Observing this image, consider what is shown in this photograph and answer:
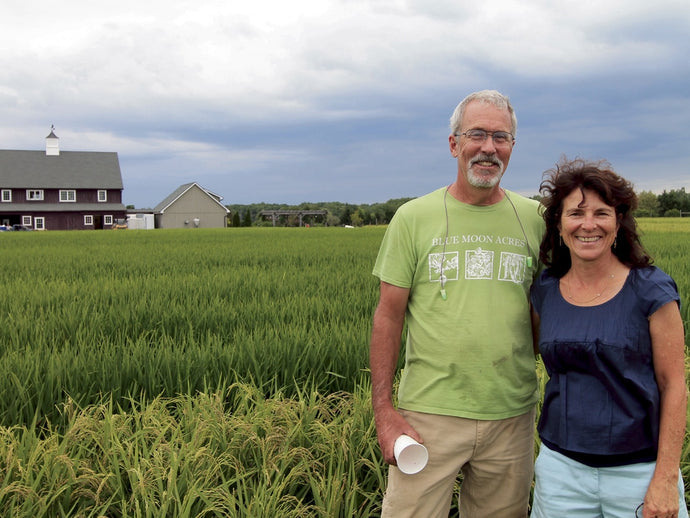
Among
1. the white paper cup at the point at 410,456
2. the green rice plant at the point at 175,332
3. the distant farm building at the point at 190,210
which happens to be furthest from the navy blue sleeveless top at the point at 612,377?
the distant farm building at the point at 190,210

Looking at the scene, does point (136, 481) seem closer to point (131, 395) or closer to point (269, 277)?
point (131, 395)

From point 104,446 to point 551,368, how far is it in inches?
78.0

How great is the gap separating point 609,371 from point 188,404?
205cm

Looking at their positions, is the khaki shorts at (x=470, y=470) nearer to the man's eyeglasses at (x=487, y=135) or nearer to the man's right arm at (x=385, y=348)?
the man's right arm at (x=385, y=348)

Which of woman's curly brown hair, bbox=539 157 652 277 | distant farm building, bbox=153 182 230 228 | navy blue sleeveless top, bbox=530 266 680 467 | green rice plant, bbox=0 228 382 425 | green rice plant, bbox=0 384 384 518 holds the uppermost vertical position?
distant farm building, bbox=153 182 230 228

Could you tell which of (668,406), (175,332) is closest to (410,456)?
(668,406)

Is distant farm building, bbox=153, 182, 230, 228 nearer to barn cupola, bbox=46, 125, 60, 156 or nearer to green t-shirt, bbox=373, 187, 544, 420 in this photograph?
barn cupola, bbox=46, 125, 60, 156

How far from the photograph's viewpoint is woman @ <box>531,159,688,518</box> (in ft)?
5.49

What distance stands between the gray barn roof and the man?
50785 mm

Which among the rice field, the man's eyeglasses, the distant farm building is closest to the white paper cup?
the rice field

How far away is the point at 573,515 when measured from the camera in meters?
1.73

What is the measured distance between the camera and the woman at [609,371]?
5.49ft

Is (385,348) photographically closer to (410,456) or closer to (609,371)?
A: (410,456)

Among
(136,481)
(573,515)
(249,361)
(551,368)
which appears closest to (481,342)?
(551,368)
